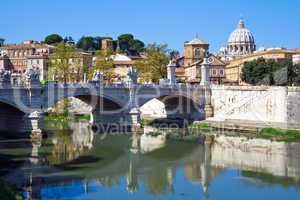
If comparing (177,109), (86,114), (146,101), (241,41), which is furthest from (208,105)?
(241,41)

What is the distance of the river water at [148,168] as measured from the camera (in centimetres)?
1501

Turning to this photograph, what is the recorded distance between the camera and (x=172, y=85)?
93.8ft

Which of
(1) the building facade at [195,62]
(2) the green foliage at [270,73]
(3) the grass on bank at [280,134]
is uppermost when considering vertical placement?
(1) the building facade at [195,62]

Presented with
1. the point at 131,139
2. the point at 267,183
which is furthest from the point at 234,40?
the point at 267,183

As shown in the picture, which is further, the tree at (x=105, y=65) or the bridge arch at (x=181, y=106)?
the tree at (x=105, y=65)

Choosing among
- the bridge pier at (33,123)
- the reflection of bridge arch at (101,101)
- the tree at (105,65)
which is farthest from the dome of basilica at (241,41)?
the bridge pier at (33,123)

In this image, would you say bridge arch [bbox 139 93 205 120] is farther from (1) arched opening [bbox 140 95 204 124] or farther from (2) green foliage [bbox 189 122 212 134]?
(2) green foliage [bbox 189 122 212 134]

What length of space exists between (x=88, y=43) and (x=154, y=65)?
3394 cm

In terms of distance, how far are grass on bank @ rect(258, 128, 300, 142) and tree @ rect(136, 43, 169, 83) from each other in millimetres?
11564

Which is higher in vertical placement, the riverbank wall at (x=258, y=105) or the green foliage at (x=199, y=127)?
the riverbank wall at (x=258, y=105)

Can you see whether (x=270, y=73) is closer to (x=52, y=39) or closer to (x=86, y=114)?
(x=86, y=114)

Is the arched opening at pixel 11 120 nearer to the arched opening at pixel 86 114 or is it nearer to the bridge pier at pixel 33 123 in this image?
the bridge pier at pixel 33 123

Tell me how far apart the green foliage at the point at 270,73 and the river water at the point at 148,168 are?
10.8m

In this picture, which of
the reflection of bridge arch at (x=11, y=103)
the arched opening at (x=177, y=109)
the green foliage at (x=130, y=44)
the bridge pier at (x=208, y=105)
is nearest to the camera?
the reflection of bridge arch at (x=11, y=103)
